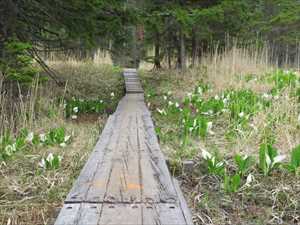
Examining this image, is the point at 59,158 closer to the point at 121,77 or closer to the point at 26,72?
the point at 26,72

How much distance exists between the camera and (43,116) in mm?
4383

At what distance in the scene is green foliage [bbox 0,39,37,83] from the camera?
379cm

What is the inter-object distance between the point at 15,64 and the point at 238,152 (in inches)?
105

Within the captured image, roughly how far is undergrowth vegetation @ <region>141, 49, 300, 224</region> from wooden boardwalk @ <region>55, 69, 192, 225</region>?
34 centimetres

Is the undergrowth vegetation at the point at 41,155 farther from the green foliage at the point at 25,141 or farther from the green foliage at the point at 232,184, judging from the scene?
the green foliage at the point at 232,184

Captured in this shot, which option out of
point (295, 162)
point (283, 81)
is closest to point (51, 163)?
point (295, 162)

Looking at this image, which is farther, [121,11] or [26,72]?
[121,11]

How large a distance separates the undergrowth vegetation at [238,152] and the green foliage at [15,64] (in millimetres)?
1570

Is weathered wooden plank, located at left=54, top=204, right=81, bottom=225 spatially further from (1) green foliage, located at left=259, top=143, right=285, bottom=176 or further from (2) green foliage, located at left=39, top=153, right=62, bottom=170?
(1) green foliage, located at left=259, top=143, right=285, bottom=176

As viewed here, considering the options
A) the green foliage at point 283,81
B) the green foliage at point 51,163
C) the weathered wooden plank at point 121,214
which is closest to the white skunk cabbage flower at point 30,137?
the green foliage at point 51,163

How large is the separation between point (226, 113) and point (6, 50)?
2.63m

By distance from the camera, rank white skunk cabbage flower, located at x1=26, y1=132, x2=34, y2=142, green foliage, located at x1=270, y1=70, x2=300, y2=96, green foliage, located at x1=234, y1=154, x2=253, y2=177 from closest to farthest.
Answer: green foliage, located at x1=234, y1=154, x2=253, y2=177, white skunk cabbage flower, located at x1=26, y1=132, x2=34, y2=142, green foliage, located at x1=270, y1=70, x2=300, y2=96

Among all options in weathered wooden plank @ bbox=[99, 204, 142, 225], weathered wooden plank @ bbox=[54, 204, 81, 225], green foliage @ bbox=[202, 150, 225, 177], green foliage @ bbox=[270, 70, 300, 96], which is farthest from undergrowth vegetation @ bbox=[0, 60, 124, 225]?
green foliage @ bbox=[270, 70, 300, 96]

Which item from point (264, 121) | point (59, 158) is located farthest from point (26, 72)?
point (264, 121)
